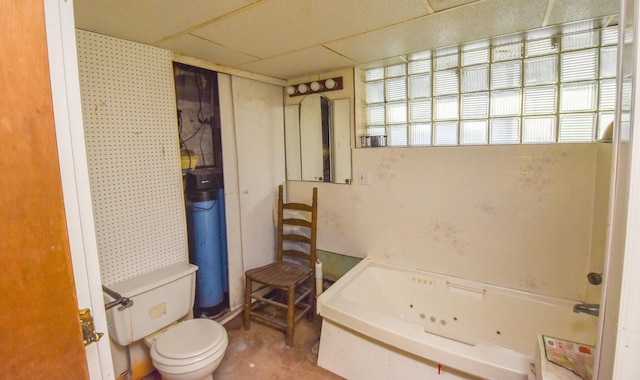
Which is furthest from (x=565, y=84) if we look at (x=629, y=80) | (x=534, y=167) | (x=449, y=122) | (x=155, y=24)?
(x=155, y=24)

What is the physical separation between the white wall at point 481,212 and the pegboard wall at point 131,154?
128 centimetres

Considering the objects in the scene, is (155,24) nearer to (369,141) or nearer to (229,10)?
(229,10)

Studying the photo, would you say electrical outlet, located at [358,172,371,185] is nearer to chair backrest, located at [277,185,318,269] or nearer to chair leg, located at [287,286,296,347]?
chair backrest, located at [277,185,318,269]

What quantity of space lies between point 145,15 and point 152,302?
1.48 meters

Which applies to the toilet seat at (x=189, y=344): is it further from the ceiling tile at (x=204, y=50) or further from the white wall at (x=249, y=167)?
the ceiling tile at (x=204, y=50)

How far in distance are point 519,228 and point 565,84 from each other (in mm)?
864

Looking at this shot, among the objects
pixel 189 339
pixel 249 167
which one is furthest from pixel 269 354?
pixel 249 167

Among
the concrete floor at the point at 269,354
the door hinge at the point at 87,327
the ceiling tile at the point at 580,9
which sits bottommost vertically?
the concrete floor at the point at 269,354

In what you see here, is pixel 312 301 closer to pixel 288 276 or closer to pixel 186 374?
pixel 288 276

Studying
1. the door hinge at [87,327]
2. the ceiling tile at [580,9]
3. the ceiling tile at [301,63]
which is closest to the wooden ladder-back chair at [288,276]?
the ceiling tile at [301,63]

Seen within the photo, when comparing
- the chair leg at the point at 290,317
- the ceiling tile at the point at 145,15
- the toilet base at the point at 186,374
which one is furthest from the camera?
the chair leg at the point at 290,317

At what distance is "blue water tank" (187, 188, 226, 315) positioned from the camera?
2.11 meters

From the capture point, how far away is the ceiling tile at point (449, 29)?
1.36 m

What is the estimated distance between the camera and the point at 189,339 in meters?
1.61
